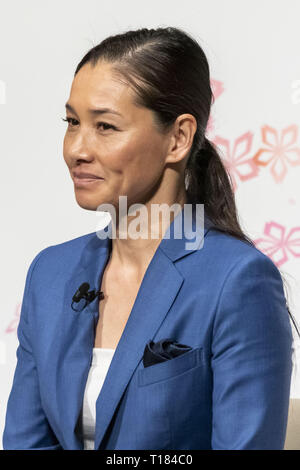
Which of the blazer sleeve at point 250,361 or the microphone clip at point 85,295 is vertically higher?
the microphone clip at point 85,295

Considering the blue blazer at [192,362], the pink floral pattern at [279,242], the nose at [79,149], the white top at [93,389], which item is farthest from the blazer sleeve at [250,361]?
the pink floral pattern at [279,242]

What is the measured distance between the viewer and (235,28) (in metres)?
2.07

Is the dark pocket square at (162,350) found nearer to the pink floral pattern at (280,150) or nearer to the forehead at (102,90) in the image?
the forehead at (102,90)

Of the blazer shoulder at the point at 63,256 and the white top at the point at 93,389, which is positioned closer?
the white top at the point at 93,389

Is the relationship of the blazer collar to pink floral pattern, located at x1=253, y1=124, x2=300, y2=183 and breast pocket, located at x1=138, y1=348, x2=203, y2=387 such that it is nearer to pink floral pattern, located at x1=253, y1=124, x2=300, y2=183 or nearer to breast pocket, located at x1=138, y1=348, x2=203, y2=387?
breast pocket, located at x1=138, y1=348, x2=203, y2=387

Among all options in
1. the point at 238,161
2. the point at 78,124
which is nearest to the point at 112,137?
the point at 78,124

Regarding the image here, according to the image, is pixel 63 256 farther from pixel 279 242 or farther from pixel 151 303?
pixel 279 242

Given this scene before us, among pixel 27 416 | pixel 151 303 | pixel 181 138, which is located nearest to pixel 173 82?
pixel 181 138

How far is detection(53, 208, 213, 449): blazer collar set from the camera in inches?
45.4

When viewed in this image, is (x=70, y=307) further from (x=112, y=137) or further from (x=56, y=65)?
(x=56, y=65)

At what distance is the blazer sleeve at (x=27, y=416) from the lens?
51.8 inches

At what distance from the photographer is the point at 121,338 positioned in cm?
119

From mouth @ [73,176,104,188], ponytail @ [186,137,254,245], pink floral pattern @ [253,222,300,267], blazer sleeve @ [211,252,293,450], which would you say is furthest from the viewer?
pink floral pattern @ [253,222,300,267]

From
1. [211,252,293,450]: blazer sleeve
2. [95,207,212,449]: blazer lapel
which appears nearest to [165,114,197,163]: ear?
[95,207,212,449]: blazer lapel
